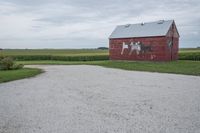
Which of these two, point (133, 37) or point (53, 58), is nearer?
point (133, 37)

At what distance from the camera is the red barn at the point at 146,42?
27797 millimetres

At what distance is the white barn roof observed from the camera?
1121 inches

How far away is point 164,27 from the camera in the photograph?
28641 mm

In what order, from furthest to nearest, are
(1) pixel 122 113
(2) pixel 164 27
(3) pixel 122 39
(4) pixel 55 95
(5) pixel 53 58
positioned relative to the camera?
1. (5) pixel 53 58
2. (3) pixel 122 39
3. (2) pixel 164 27
4. (4) pixel 55 95
5. (1) pixel 122 113

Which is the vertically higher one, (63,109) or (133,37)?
(133,37)

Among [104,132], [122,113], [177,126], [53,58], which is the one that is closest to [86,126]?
[104,132]

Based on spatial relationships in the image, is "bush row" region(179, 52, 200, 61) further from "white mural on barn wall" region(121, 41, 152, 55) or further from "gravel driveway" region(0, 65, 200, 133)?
"gravel driveway" region(0, 65, 200, 133)

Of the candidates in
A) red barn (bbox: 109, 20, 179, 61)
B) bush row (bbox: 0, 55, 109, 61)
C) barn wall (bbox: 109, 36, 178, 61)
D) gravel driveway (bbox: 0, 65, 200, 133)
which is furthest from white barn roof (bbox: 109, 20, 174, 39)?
gravel driveway (bbox: 0, 65, 200, 133)

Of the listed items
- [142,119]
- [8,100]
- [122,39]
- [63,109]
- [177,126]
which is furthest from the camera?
[122,39]

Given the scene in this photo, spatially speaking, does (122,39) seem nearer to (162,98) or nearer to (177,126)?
(162,98)

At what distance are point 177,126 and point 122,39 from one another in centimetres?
2600

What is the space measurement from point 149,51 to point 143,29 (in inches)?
137

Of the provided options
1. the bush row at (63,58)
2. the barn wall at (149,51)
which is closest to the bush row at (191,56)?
the barn wall at (149,51)

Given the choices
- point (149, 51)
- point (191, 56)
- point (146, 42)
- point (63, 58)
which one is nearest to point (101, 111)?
point (149, 51)
